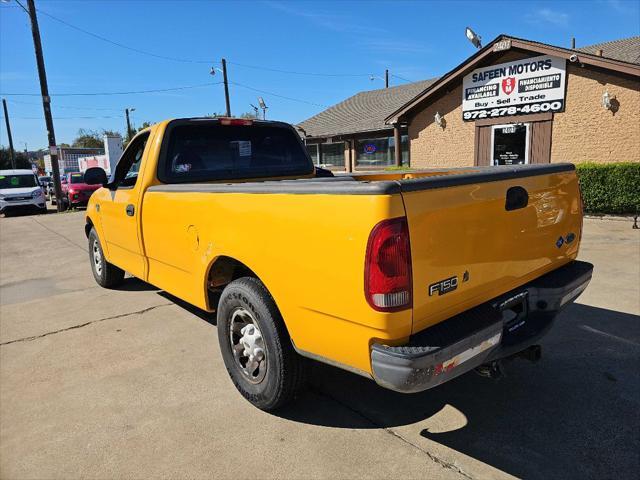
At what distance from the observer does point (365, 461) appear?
2.58 meters

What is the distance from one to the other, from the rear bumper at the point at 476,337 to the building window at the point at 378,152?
1689 centimetres

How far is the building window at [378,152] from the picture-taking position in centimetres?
1995

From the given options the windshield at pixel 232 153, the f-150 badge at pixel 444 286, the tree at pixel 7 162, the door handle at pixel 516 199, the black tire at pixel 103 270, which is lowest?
the black tire at pixel 103 270

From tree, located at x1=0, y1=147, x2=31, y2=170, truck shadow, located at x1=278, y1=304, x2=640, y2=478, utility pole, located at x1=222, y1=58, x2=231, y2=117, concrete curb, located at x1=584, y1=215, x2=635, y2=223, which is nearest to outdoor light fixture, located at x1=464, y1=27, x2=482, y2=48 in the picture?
concrete curb, located at x1=584, y1=215, x2=635, y2=223

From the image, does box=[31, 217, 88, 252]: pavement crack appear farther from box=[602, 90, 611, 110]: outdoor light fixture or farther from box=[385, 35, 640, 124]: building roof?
box=[602, 90, 611, 110]: outdoor light fixture

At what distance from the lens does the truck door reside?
4.45 m

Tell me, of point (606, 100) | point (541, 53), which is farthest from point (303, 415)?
point (541, 53)

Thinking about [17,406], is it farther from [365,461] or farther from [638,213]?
[638,213]

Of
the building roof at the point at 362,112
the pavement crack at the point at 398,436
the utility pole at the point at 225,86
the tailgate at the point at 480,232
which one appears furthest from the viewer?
the utility pole at the point at 225,86

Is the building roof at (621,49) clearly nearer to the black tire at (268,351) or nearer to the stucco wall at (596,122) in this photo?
the stucco wall at (596,122)

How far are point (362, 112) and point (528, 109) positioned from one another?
36.6 ft

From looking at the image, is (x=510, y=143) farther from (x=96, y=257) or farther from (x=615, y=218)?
(x=96, y=257)

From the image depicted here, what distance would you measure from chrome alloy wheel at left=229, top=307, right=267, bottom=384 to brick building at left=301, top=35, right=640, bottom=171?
12.6 m

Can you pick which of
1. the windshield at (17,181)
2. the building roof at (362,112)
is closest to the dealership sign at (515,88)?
the building roof at (362,112)
